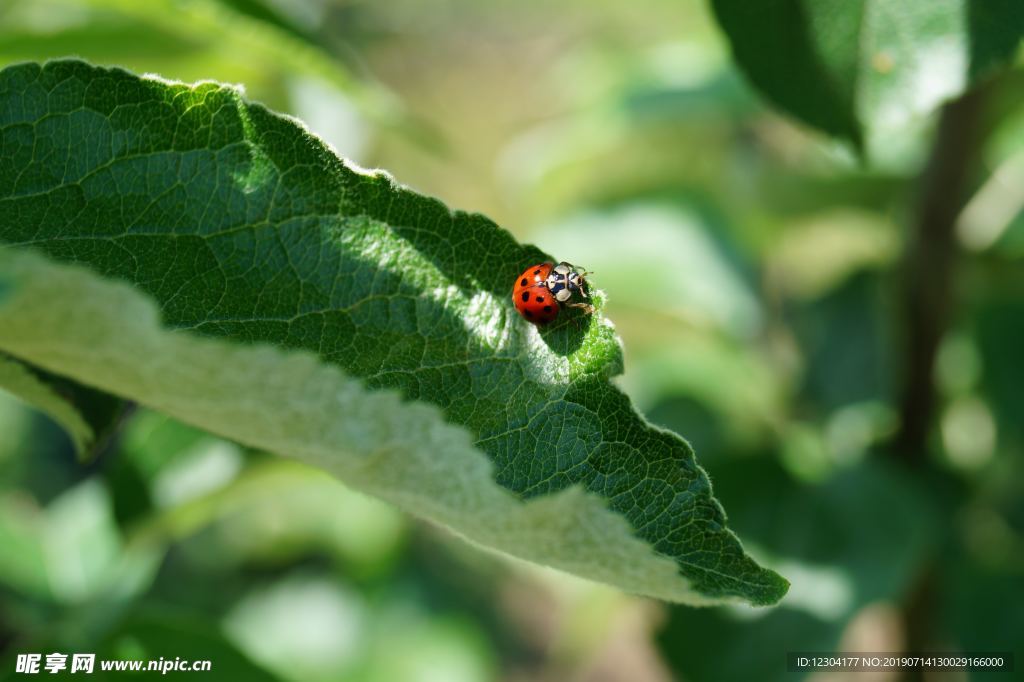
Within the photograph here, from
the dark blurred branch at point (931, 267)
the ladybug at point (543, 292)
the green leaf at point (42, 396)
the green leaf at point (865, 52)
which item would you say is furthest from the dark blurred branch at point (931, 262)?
the green leaf at point (42, 396)

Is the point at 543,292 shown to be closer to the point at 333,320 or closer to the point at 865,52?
the point at 333,320

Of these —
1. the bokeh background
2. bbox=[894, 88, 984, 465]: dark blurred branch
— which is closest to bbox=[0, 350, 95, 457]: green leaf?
the bokeh background

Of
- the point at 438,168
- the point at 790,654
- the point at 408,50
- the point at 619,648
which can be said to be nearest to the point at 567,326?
the point at 790,654

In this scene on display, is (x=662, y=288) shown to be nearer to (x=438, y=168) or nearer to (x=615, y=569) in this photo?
(x=615, y=569)

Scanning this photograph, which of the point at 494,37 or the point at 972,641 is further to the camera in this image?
the point at 494,37

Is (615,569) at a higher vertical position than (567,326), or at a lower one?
lower

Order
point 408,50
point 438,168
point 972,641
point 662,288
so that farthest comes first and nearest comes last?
point 408,50 < point 438,168 < point 662,288 < point 972,641

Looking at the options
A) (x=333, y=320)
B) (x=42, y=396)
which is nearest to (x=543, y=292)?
(x=333, y=320)

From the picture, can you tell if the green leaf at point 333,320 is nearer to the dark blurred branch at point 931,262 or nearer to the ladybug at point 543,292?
the ladybug at point 543,292
